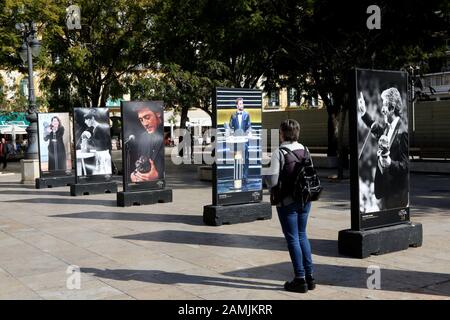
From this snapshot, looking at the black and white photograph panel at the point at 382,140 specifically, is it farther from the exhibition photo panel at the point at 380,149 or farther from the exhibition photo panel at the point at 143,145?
the exhibition photo panel at the point at 143,145

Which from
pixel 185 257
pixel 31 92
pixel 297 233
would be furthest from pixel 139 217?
pixel 31 92

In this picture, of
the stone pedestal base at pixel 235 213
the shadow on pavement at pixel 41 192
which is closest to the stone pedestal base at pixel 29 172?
the shadow on pavement at pixel 41 192

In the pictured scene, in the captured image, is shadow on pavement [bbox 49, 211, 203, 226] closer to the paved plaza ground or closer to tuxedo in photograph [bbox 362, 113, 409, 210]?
the paved plaza ground

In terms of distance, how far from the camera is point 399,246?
779 cm

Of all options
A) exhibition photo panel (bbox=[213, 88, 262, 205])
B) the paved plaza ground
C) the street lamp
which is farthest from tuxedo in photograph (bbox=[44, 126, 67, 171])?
exhibition photo panel (bbox=[213, 88, 262, 205])

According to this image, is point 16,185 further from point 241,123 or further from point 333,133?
point 333,133

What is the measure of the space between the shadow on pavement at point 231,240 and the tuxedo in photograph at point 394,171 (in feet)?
3.37

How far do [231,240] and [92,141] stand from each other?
27.0 feet

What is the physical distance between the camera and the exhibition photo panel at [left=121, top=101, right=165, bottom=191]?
13023 millimetres

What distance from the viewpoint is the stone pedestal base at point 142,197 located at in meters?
13.0

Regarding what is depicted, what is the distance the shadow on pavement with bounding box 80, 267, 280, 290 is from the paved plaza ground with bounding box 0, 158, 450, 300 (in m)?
0.01

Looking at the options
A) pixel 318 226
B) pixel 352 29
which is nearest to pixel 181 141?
pixel 352 29
